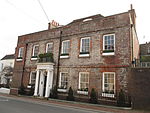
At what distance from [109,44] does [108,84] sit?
3713mm

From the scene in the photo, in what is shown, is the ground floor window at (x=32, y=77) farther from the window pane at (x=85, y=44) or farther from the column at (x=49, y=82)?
the window pane at (x=85, y=44)

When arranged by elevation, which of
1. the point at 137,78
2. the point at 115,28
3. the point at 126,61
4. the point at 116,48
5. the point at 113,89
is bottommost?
the point at 113,89

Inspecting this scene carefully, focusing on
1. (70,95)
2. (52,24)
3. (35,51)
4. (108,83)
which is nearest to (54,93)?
(70,95)

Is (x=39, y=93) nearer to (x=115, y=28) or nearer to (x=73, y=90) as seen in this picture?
(x=73, y=90)

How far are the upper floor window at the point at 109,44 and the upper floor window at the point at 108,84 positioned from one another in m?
1.99

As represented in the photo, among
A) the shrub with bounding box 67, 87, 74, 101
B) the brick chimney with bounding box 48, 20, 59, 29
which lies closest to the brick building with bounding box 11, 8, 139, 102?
the shrub with bounding box 67, 87, 74, 101

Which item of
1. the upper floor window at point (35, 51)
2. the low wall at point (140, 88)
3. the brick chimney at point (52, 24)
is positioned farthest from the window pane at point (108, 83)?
the brick chimney at point (52, 24)

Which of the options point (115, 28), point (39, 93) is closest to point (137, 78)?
point (115, 28)

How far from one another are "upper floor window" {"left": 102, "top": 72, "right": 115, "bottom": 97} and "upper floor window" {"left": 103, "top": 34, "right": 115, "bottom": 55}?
1.99m

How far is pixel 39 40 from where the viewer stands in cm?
1878

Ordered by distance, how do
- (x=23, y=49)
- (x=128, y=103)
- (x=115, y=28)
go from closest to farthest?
1. (x=128, y=103)
2. (x=115, y=28)
3. (x=23, y=49)

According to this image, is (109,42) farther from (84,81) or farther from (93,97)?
(93,97)

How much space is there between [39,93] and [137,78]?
10997 millimetres

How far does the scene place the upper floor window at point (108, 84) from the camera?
1203 cm
